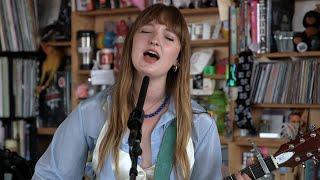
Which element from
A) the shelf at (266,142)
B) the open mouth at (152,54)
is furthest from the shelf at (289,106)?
the open mouth at (152,54)

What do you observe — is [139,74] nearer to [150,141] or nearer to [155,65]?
[155,65]

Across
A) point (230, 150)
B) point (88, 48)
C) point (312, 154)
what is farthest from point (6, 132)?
point (312, 154)

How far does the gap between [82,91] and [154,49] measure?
1855 millimetres

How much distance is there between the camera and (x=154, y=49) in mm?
1733

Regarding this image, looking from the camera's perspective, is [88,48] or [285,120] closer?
[285,120]

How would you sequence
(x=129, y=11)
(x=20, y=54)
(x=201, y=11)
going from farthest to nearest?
1. (x=20, y=54)
2. (x=129, y=11)
3. (x=201, y=11)

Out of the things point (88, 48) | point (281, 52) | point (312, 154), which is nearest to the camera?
point (312, 154)

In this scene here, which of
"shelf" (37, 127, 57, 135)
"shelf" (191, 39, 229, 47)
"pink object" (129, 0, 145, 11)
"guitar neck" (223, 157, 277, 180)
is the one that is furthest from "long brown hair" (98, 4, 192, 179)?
"shelf" (37, 127, 57, 135)

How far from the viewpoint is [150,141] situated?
5.96 ft

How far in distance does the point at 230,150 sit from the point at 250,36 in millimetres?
614

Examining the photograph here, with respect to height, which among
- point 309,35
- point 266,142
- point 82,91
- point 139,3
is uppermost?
point 139,3

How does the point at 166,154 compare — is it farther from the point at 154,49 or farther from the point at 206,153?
the point at 154,49

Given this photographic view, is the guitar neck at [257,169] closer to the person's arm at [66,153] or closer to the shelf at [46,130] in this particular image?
the person's arm at [66,153]

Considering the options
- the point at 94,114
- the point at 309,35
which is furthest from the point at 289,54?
the point at 94,114
